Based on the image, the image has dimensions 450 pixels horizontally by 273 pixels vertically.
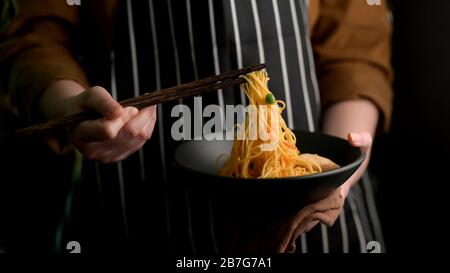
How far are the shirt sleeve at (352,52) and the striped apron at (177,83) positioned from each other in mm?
63

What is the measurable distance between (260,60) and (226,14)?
3.3 inches

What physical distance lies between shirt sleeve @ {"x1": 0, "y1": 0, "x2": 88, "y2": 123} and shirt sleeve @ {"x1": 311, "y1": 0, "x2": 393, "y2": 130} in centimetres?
40

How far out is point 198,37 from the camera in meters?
0.70

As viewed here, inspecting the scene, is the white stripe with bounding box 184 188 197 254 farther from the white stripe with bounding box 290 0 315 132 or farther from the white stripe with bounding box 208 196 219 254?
the white stripe with bounding box 290 0 315 132

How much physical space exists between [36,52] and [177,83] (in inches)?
9.0

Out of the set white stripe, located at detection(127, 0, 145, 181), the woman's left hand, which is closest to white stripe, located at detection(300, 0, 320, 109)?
the woman's left hand

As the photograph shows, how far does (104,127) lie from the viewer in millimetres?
540

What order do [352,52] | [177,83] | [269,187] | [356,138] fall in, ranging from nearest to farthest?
[269,187], [356,138], [177,83], [352,52]

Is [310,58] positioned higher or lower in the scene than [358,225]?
higher

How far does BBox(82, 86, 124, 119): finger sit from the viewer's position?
0.52 m

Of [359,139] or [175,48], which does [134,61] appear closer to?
[175,48]

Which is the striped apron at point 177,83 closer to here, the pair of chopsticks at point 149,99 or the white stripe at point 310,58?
the white stripe at point 310,58

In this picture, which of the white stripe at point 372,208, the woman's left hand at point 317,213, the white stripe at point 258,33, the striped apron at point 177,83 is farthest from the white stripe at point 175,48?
the white stripe at point 372,208

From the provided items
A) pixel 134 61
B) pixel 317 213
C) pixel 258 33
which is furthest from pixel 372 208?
pixel 134 61
